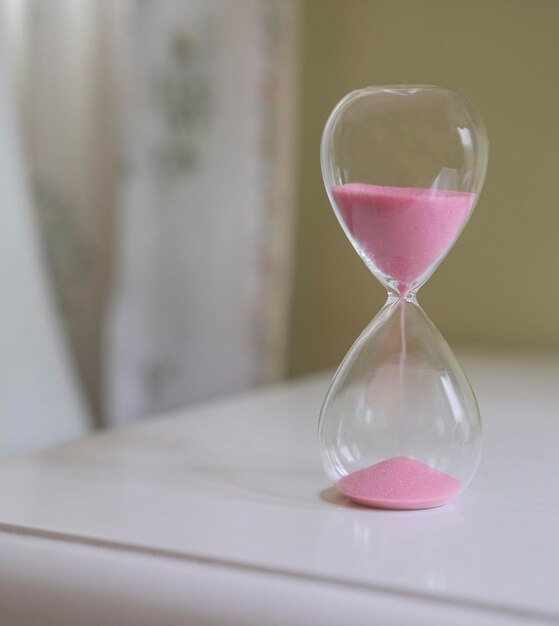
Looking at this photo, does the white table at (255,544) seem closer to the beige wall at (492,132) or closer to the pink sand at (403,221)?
the pink sand at (403,221)

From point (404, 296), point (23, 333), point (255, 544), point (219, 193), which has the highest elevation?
point (219, 193)

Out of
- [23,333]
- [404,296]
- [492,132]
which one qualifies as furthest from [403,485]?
[492,132]

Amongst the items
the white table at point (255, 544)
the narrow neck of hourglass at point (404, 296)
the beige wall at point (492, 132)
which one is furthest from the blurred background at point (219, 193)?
the narrow neck of hourglass at point (404, 296)

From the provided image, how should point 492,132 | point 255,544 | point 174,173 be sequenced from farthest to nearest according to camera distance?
1. point 174,173
2. point 492,132
3. point 255,544

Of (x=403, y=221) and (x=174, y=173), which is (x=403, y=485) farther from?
(x=174, y=173)

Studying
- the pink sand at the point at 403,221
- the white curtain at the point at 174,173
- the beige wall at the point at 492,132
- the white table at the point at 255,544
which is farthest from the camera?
the white curtain at the point at 174,173

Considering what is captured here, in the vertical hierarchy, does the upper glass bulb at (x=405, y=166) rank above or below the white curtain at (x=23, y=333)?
below
